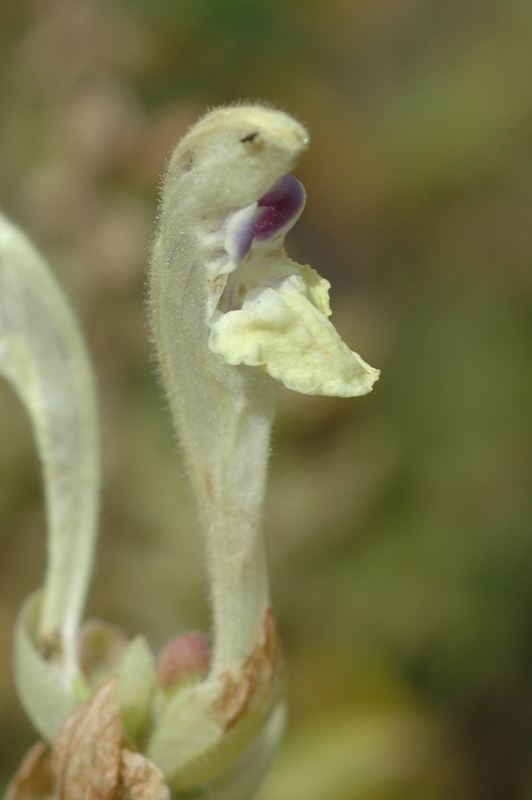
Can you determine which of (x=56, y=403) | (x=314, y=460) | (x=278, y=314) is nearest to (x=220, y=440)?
(x=278, y=314)

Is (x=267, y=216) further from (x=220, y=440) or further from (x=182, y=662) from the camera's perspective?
(x=182, y=662)

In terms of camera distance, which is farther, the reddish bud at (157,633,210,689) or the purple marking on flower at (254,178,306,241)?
the reddish bud at (157,633,210,689)

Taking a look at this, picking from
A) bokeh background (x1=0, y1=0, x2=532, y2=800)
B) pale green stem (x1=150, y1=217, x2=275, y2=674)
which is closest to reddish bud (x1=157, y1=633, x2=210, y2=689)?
pale green stem (x1=150, y1=217, x2=275, y2=674)

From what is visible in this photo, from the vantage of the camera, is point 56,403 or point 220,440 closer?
point 220,440

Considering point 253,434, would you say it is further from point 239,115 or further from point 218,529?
point 239,115

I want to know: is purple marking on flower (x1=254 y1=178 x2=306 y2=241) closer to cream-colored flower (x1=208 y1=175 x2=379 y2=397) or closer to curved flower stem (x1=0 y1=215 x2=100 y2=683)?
cream-colored flower (x1=208 y1=175 x2=379 y2=397)
